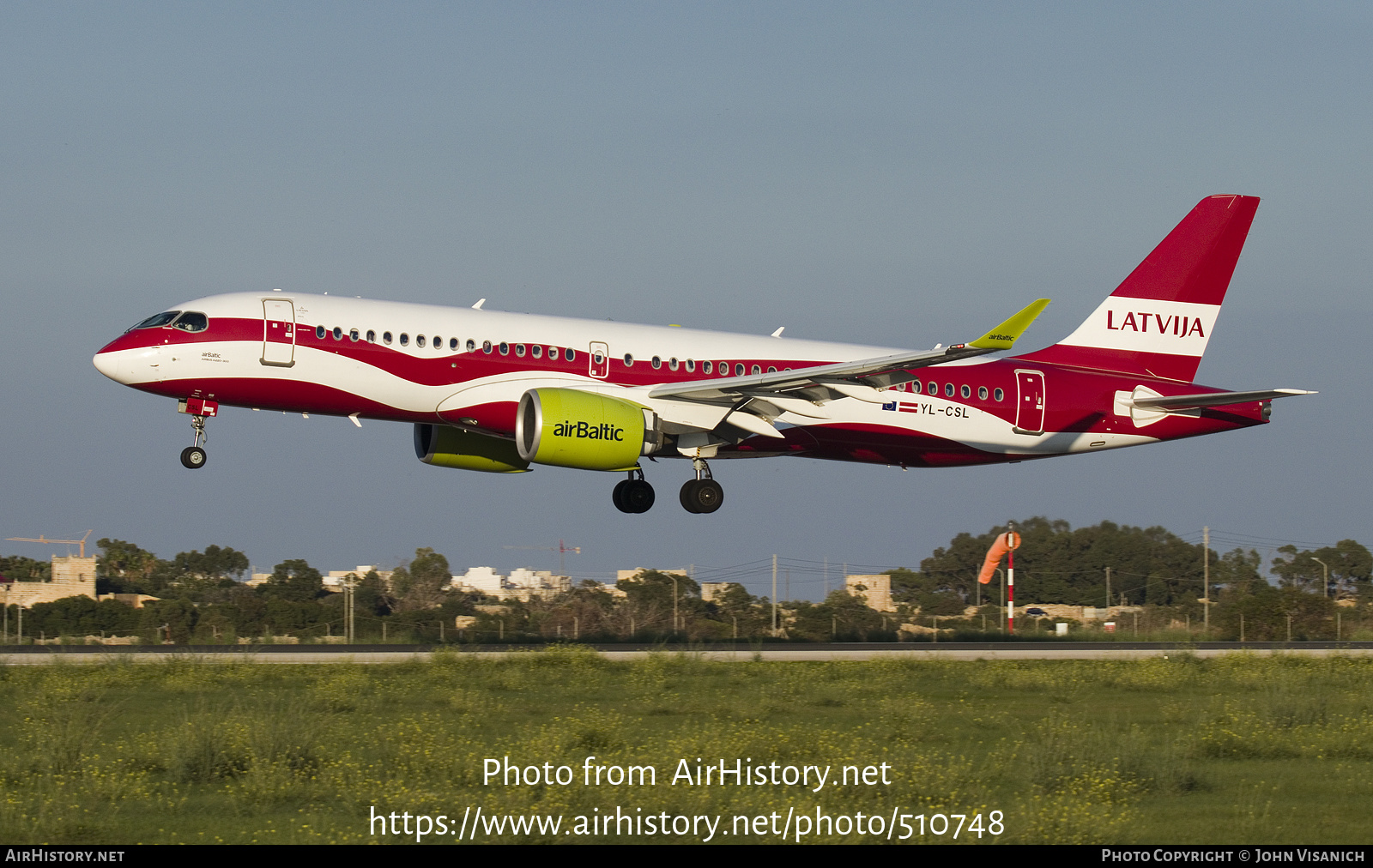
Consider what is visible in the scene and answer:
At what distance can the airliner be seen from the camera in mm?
28812

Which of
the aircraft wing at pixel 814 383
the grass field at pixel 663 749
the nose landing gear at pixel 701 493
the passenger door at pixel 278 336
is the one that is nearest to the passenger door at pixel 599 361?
the aircraft wing at pixel 814 383

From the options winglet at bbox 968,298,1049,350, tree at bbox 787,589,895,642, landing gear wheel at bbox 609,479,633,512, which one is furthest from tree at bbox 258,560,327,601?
winglet at bbox 968,298,1049,350

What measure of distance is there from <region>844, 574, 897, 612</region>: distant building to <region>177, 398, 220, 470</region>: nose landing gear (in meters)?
42.7

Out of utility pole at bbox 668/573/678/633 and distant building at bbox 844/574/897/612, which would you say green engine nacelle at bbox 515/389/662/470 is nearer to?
utility pole at bbox 668/573/678/633

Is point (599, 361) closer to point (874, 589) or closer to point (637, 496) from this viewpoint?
point (637, 496)

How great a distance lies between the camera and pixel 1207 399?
3409 centimetres

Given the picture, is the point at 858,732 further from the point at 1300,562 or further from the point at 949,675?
the point at 1300,562

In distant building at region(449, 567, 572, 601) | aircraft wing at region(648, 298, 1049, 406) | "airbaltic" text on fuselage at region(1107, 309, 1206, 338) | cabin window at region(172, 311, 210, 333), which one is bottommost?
distant building at region(449, 567, 572, 601)

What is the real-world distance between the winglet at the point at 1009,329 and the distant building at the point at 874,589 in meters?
42.9

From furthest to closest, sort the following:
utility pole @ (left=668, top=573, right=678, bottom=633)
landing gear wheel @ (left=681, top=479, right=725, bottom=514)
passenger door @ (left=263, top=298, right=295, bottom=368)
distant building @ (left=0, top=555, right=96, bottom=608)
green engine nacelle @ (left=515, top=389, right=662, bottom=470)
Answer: distant building @ (left=0, top=555, right=96, bottom=608), utility pole @ (left=668, top=573, right=678, bottom=633), landing gear wheel @ (left=681, top=479, right=725, bottom=514), passenger door @ (left=263, top=298, right=295, bottom=368), green engine nacelle @ (left=515, top=389, right=662, bottom=470)

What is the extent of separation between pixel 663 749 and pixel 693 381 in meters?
16.4

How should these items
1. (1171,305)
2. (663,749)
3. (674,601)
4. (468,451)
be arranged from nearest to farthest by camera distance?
(663,749)
(468,451)
(1171,305)
(674,601)

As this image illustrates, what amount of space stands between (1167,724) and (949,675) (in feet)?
20.9

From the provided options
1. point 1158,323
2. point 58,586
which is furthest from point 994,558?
point 58,586
